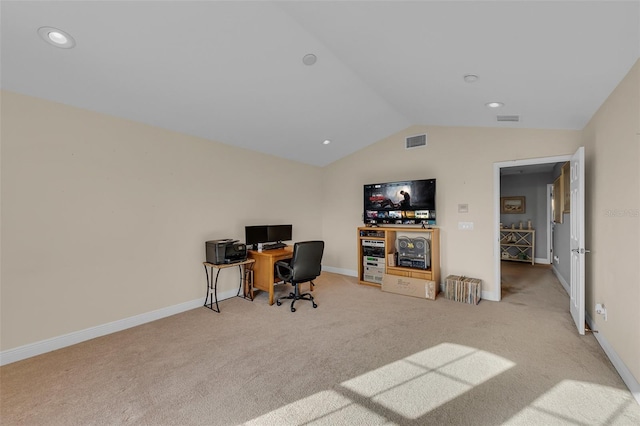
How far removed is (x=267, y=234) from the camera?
4754 mm

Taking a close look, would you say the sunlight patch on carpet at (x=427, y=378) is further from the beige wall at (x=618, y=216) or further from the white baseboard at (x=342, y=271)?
the white baseboard at (x=342, y=271)

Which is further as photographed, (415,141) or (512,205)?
(512,205)

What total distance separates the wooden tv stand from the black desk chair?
137cm

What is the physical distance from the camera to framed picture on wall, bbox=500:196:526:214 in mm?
7198

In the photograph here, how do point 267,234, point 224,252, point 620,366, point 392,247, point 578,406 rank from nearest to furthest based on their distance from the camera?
point 578,406
point 620,366
point 224,252
point 267,234
point 392,247

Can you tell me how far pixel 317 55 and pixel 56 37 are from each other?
6.79 feet

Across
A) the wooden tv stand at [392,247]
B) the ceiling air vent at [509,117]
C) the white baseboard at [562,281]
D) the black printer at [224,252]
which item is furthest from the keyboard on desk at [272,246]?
the white baseboard at [562,281]

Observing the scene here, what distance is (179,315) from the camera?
3711 mm

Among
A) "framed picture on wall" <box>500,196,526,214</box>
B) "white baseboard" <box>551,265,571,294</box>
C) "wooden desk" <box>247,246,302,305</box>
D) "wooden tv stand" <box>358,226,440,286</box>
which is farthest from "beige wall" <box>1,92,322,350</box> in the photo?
"framed picture on wall" <box>500,196,526,214</box>

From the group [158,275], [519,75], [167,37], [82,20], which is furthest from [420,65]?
[158,275]

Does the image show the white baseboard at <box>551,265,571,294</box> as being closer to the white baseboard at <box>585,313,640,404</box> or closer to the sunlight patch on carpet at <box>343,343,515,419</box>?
the white baseboard at <box>585,313,640,404</box>

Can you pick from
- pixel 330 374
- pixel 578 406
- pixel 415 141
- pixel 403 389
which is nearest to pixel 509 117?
pixel 415 141

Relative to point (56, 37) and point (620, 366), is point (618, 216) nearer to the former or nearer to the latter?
point (620, 366)

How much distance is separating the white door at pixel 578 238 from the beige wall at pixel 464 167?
0.68m
